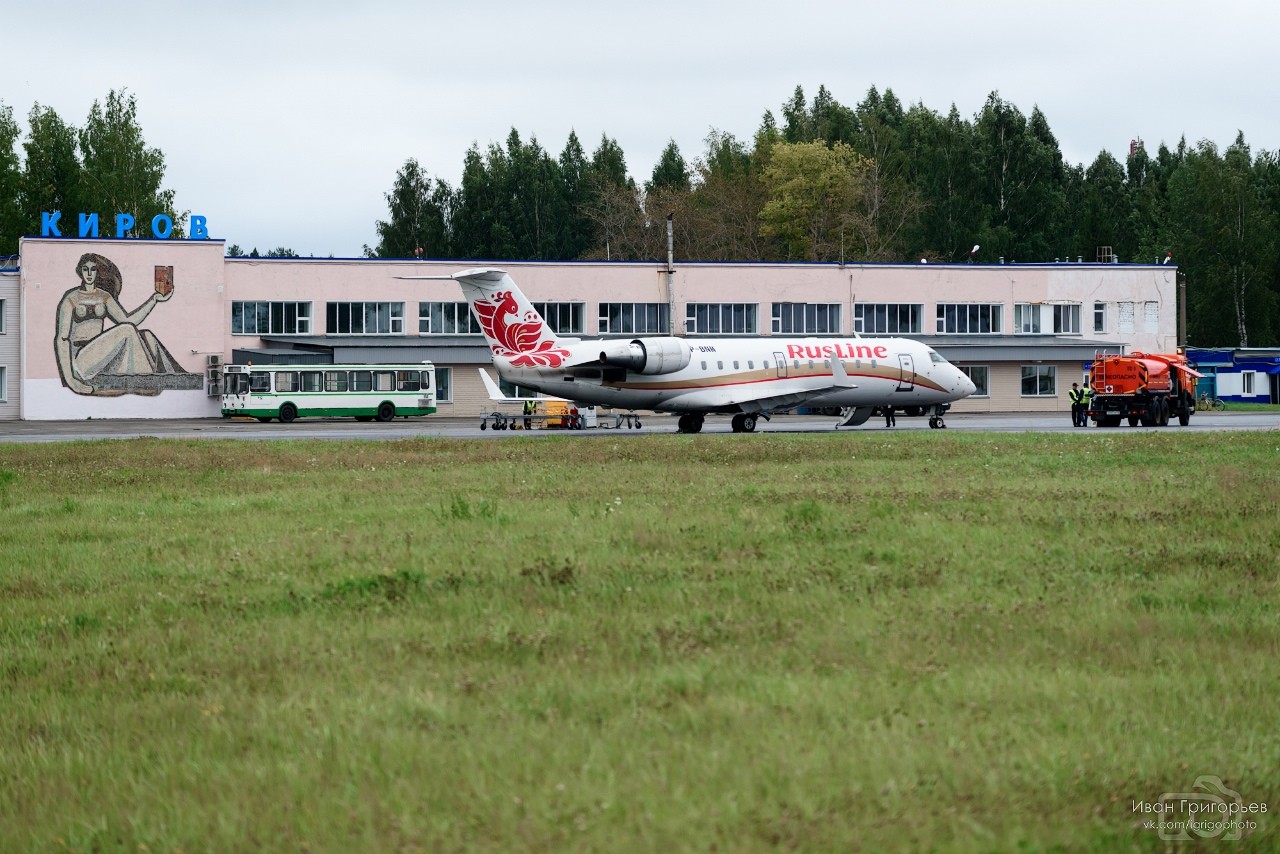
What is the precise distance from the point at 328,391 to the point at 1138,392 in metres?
36.1

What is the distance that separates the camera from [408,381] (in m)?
66.6

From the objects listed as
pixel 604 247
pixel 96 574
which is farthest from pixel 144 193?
pixel 96 574

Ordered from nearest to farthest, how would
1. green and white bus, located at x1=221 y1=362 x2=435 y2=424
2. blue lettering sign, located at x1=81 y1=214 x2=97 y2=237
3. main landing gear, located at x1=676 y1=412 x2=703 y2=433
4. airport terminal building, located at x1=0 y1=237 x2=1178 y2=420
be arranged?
main landing gear, located at x1=676 y1=412 x2=703 y2=433 < green and white bus, located at x1=221 y1=362 x2=435 y2=424 < airport terminal building, located at x1=0 y1=237 x2=1178 y2=420 < blue lettering sign, located at x1=81 y1=214 x2=97 y2=237

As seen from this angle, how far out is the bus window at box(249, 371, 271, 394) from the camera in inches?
2522

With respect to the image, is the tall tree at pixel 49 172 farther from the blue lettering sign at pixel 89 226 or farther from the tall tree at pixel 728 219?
the tall tree at pixel 728 219

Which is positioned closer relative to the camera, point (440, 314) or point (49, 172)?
point (440, 314)

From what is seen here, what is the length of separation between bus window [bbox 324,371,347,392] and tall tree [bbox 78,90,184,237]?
40251 millimetres

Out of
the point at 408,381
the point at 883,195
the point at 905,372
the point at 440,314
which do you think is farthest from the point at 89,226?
the point at 883,195

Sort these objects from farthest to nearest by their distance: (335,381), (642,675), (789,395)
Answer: (335,381) < (789,395) < (642,675)

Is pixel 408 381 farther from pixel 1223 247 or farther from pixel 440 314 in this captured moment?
pixel 1223 247

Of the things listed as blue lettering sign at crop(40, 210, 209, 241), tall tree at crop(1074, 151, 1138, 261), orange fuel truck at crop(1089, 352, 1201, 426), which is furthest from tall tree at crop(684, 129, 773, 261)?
orange fuel truck at crop(1089, 352, 1201, 426)

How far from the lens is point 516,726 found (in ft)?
23.2

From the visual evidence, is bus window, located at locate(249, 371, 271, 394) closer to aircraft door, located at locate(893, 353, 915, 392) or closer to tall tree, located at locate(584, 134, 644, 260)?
aircraft door, located at locate(893, 353, 915, 392)

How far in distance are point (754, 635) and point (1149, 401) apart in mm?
44079
